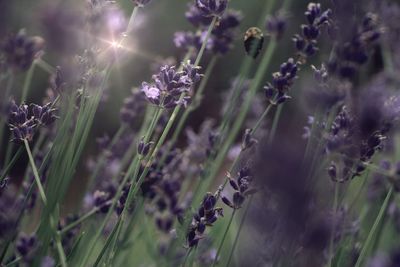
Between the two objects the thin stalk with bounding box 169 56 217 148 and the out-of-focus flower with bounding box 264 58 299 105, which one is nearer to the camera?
the out-of-focus flower with bounding box 264 58 299 105

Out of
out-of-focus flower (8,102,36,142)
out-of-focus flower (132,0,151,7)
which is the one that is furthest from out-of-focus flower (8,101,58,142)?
out-of-focus flower (132,0,151,7)

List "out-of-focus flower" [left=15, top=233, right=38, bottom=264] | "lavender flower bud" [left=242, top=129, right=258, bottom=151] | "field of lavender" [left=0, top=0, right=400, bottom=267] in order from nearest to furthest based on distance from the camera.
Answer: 1. "field of lavender" [left=0, top=0, right=400, bottom=267]
2. "out-of-focus flower" [left=15, top=233, right=38, bottom=264]
3. "lavender flower bud" [left=242, top=129, right=258, bottom=151]

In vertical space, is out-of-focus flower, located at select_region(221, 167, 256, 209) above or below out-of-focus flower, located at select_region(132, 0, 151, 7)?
below

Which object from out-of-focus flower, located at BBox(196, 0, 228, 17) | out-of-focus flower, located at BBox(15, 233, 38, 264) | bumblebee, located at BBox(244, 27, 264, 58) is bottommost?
out-of-focus flower, located at BBox(15, 233, 38, 264)

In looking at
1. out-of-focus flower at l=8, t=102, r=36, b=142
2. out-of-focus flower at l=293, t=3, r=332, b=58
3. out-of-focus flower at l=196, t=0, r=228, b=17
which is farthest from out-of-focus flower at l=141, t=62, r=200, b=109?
out-of-focus flower at l=293, t=3, r=332, b=58

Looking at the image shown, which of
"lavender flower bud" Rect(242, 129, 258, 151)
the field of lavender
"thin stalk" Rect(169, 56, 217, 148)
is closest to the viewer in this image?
the field of lavender

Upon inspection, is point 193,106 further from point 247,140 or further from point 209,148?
point 247,140

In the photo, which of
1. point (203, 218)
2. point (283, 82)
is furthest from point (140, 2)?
point (203, 218)

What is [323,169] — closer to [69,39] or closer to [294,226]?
[294,226]

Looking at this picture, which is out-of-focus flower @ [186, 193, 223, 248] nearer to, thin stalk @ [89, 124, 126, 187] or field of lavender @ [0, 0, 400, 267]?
field of lavender @ [0, 0, 400, 267]
